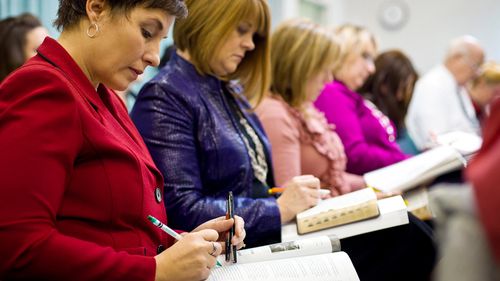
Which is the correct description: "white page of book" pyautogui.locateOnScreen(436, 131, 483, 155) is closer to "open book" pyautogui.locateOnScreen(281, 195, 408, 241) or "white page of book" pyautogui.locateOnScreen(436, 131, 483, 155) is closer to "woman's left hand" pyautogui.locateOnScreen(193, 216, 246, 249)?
"open book" pyautogui.locateOnScreen(281, 195, 408, 241)

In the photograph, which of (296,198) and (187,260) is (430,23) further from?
(187,260)

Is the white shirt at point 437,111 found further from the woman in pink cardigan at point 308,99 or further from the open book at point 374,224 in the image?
the open book at point 374,224

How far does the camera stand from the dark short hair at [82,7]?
114cm

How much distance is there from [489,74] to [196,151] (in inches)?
121

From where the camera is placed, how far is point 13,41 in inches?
98.0

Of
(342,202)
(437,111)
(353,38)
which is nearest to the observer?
(342,202)

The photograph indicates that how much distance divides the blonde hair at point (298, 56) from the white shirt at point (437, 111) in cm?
158

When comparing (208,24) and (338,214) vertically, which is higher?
(208,24)

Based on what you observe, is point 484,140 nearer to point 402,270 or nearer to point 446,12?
point 402,270

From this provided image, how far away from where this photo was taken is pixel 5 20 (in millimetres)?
2525

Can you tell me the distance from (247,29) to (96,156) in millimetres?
843

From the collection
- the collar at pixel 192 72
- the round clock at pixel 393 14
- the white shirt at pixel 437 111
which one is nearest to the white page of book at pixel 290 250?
the collar at pixel 192 72

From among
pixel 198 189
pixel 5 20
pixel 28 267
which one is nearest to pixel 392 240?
pixel 198 189

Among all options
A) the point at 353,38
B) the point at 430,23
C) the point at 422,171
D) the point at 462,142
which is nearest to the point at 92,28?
the point at 422,171
